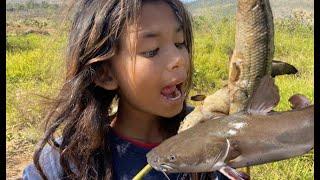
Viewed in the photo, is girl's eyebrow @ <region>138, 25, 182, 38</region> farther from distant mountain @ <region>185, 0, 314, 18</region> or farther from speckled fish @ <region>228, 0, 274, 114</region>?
speckled fish @ <region>228, 0, 274, 114</region>

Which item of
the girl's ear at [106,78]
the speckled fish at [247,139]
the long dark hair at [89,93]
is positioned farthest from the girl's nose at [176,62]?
the speckled fish at [247,139]

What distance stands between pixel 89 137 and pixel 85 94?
14 cm

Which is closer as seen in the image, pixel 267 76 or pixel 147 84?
pixel 267 76

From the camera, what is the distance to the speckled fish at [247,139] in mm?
1191

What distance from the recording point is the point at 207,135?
1.23 m

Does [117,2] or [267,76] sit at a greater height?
[117,2]

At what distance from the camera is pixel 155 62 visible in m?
1.65

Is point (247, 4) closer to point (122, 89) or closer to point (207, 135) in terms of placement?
point (207, 135)

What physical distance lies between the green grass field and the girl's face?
375 mm

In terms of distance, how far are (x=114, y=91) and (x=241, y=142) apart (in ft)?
2.62

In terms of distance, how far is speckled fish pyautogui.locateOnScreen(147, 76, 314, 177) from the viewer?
1191 millimetres

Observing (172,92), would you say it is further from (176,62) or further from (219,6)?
(219,6)

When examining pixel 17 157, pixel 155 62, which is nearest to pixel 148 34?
pixel 155 62
